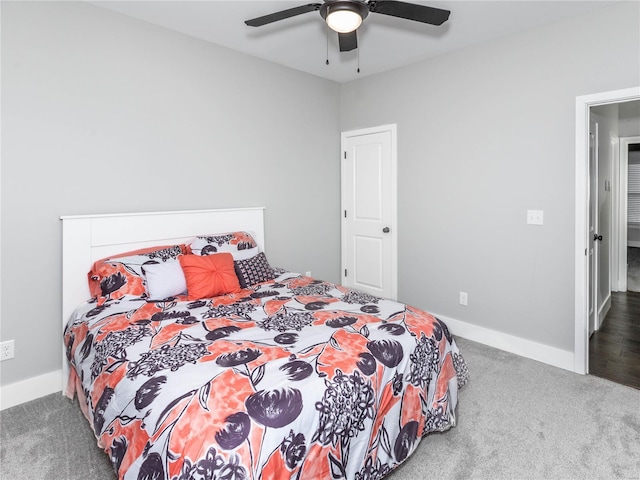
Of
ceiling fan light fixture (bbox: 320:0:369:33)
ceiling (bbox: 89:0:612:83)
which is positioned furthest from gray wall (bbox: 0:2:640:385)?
ceiling fan light fixture (bbox: 320:0:369:33)

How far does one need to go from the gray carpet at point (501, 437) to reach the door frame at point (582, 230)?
23cm

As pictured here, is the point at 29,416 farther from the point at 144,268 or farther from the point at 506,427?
the point at 506,427

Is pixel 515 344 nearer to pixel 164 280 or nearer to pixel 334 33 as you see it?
pixel 164 280

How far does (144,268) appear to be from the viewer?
101 inches

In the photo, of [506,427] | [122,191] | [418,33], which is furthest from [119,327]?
[418,33]

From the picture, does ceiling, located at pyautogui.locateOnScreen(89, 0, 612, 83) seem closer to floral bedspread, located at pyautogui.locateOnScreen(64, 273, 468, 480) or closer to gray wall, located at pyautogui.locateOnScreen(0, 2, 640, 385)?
gray wall, located at pyautogui.locateOnScreen(0, 2, 640, 385)

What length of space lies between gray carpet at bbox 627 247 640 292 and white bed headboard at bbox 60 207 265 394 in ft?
17.4

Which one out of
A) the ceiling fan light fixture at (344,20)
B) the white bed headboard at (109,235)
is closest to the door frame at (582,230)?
the ceiling fan light fixture at (344,20)

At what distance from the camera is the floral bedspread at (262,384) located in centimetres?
129

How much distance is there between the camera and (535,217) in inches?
120

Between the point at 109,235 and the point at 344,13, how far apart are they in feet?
6.97

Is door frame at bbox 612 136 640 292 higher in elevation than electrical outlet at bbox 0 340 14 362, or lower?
higher

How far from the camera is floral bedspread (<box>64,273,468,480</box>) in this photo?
129 centimetres

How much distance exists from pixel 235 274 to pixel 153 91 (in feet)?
5.12
